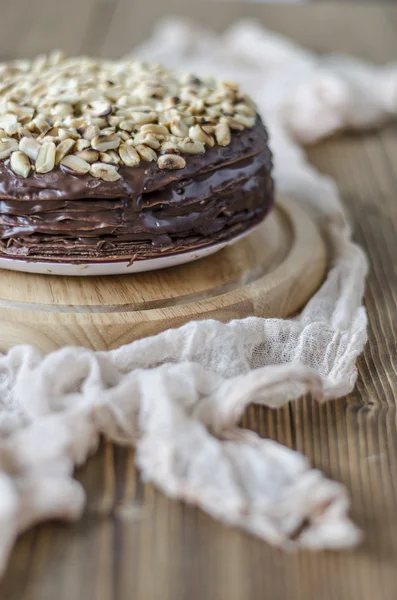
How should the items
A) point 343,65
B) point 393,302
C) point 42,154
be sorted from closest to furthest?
point 42,154 → point 393,302 → point 343,65

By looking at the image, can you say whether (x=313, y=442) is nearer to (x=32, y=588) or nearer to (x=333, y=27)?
(x=32, y=588)

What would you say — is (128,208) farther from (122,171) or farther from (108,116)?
(108,116)

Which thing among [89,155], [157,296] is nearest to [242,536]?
[157,296]

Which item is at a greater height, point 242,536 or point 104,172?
point 104,172

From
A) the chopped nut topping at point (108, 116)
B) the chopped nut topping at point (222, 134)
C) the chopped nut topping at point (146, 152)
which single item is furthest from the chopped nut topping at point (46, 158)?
the chopped nut topping at point (222, 134)

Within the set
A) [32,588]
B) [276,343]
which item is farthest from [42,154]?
[32,588]

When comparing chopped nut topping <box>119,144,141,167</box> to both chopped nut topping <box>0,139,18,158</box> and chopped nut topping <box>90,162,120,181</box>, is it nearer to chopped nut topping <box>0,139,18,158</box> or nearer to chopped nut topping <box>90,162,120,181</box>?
chopped nut topping <box>90,162,120,181</box>
